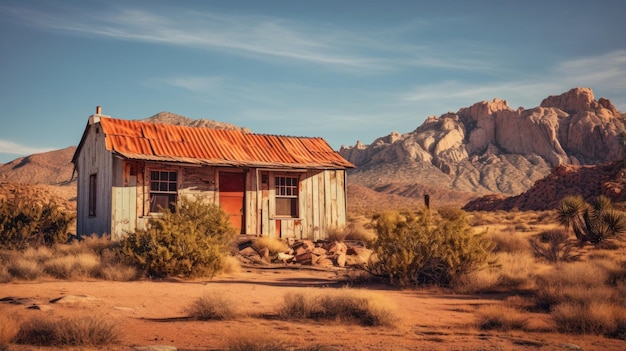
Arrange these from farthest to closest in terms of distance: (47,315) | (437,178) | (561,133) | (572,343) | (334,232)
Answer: (561,133), (437,178), (334,232), (47,315), (572,343)

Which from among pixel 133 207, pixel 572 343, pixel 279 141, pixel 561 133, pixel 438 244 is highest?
pixel 561 133

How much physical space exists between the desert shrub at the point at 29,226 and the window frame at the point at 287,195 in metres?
6.19

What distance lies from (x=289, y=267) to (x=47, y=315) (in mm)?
7709

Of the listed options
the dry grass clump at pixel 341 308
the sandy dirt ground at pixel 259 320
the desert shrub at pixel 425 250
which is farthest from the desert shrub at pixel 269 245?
the dry grass clump at pixel 341 308

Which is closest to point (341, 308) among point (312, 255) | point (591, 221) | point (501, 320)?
point (501, 320)

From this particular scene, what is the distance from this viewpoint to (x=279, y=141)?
760 inches

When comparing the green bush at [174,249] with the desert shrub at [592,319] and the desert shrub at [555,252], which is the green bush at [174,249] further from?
the desert shrub at [555,252]

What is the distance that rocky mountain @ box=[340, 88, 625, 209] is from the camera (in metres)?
81.1

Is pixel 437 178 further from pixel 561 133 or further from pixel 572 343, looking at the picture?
pixel 572 343

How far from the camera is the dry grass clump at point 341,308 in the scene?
715cm

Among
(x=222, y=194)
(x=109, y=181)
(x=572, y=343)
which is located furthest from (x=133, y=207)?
(x=572, y=343)

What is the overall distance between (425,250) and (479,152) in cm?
8511

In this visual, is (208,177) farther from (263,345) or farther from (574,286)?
(263,345)

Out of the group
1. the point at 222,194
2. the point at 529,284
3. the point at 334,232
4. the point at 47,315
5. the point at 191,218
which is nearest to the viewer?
the point at 47,315
